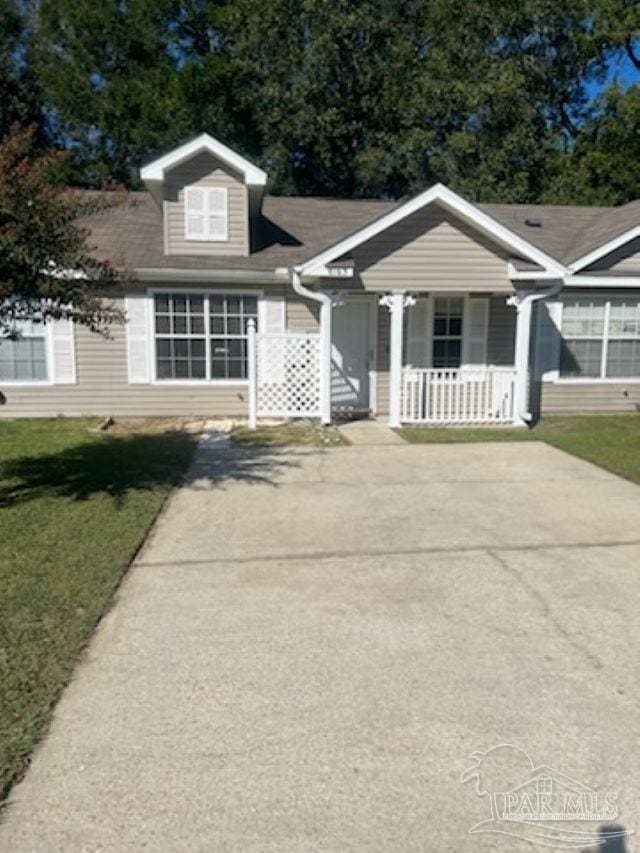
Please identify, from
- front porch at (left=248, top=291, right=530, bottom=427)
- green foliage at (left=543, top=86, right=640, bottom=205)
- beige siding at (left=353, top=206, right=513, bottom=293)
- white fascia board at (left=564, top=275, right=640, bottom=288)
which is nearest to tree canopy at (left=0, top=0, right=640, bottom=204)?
green foliage at (left=543, top=86, right=640, bottom=205)

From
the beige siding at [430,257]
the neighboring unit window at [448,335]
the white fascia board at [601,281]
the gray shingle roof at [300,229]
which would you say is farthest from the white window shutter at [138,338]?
the white fascia board at [601,281]

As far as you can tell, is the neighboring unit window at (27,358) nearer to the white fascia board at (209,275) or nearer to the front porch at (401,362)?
the white fascia board at (209,275)

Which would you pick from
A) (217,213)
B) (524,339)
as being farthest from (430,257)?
(217,213)

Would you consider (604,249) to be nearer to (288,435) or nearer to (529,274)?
(529,274)

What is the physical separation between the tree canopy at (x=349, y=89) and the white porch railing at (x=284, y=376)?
14983 millimetres

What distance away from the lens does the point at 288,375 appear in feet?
38.5

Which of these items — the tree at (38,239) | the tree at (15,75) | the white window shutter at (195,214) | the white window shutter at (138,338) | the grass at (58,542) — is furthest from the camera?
the tree at (15,75)

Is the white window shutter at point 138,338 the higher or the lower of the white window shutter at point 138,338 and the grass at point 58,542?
the higher

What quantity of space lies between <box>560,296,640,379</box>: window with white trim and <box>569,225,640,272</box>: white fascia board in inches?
28.3

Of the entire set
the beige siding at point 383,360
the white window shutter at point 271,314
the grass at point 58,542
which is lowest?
the grass at point 58,542

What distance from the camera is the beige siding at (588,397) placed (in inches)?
521

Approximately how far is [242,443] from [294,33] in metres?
20.5

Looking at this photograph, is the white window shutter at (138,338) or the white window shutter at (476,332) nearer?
the white window shutter at (138,338)

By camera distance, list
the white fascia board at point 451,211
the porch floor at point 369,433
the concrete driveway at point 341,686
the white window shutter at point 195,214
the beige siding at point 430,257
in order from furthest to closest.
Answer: the white window shutter at point 195,214, the beige siding at point 430,257, the white fascia board at point 451,211, the porch floor at point 369,433, the concrete driveway at point 341,686
